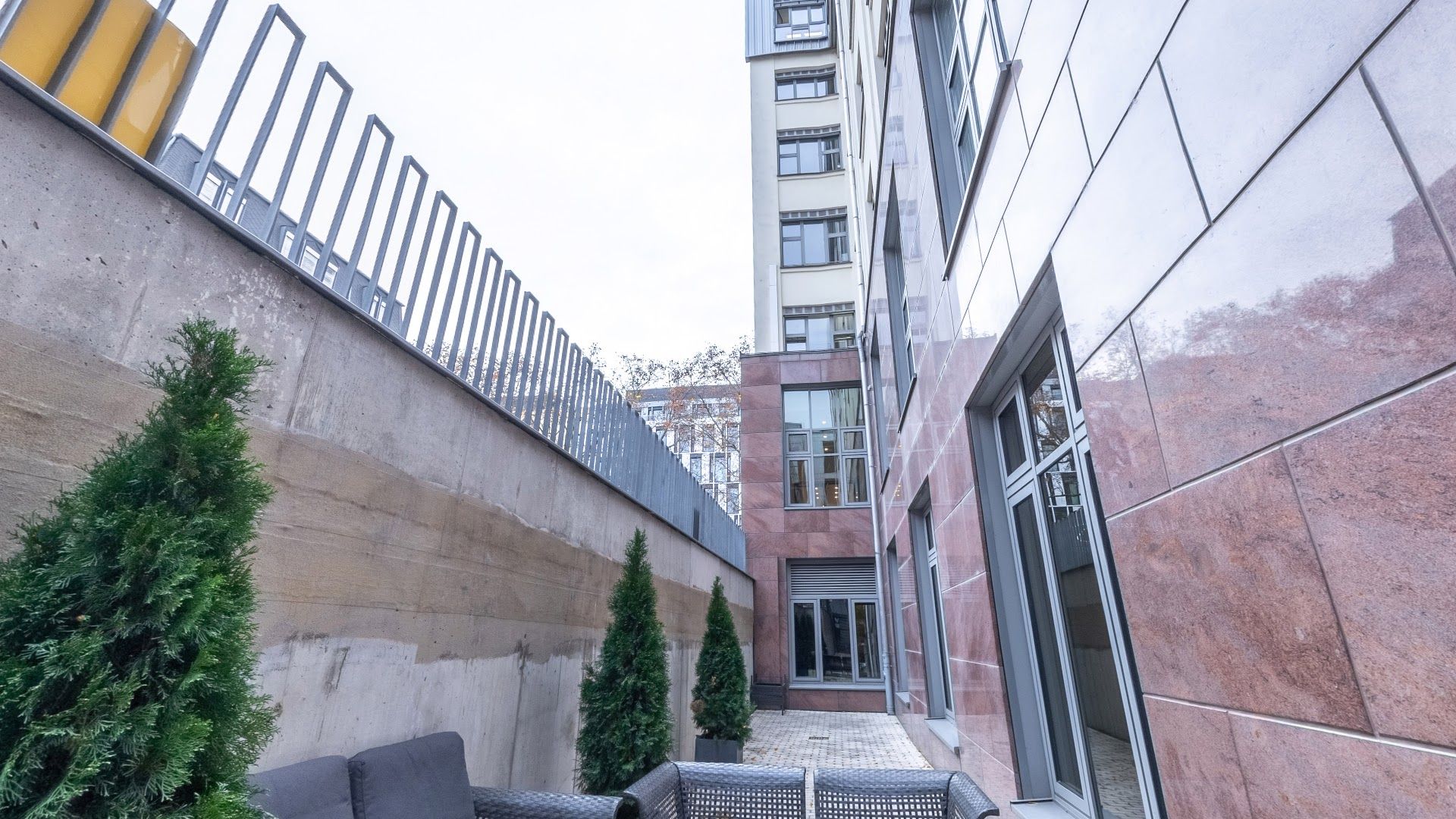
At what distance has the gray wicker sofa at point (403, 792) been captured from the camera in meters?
2.12

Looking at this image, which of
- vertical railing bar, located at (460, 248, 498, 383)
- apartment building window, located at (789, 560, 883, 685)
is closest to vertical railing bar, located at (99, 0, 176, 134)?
vertical railing bar, located at (460, 248, 498, 383)

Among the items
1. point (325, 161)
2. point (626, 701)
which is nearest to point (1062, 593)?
point (626, 701)

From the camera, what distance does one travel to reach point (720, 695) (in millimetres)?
7441

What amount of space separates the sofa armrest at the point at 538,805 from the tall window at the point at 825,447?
12589 mm

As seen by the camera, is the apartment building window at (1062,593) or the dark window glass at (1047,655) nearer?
the apartment building window at (1062,593)

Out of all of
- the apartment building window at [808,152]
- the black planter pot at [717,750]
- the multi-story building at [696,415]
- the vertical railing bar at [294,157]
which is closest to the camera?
the vertical railing bar at [294,157]

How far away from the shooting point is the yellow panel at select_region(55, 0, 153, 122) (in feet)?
6.26

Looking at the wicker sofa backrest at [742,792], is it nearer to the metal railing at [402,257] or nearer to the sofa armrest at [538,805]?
the sofa armrest at [538,805]

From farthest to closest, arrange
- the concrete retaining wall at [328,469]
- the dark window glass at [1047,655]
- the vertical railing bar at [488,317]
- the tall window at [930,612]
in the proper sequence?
the tall window at [930,612] < the vertical railing bar at [488,317] < the dark window glass at [1047,655] < the concrete retaining wall at [328,469]

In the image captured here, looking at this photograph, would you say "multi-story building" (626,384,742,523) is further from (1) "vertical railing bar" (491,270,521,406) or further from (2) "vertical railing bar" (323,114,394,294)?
(2) "vertical railing bar" (323,114,394,294)

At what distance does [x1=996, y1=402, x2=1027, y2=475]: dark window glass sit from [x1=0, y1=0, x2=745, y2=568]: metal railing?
3.14 meters

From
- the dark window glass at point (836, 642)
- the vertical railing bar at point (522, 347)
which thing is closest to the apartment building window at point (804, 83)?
the dark window glass at point (836, 642)

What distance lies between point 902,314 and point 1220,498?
7.36m

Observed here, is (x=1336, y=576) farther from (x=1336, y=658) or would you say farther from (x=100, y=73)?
(x=100, y=73)
